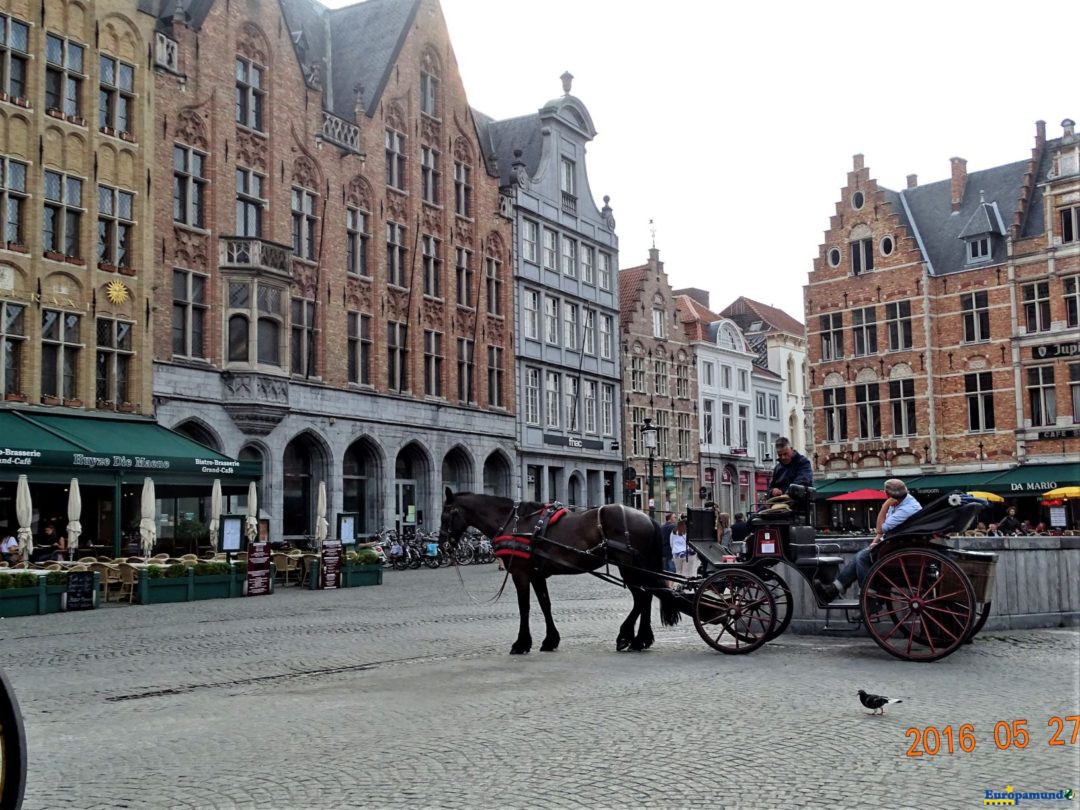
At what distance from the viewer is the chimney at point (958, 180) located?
48266 millimetres

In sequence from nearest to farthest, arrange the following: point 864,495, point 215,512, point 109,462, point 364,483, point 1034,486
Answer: point 109,462
point 215,512
point 364,483
point 1034,486
point 864,495

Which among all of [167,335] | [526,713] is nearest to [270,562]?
[167,335]

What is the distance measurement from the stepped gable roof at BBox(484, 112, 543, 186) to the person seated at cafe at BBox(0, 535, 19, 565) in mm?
Answer: 28941

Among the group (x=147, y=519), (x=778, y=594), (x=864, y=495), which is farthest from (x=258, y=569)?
(x=864, y=495)

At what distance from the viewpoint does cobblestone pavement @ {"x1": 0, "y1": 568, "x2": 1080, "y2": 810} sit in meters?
5.73

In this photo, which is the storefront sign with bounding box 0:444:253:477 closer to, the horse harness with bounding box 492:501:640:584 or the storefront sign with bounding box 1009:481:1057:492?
the horse harness with bounding box 492:501:640:584

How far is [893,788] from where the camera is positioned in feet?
18.5

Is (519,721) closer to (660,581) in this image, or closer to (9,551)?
(660,581)

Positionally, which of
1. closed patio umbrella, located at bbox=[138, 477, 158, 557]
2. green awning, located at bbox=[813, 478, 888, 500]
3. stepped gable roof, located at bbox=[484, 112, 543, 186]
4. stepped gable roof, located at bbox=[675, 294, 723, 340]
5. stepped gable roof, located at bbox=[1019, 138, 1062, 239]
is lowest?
closed patio umbrella, located at bbox=[138, 477, 158, 557]

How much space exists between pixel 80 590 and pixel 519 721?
1352cm

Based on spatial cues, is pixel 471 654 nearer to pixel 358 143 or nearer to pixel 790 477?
pixel 790 477

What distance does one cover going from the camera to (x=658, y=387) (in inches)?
2147

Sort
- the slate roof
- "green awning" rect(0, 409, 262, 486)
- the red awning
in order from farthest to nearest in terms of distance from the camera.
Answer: the red awning < the slate roof < "green awning" rect(0, 409, 262, 486)
